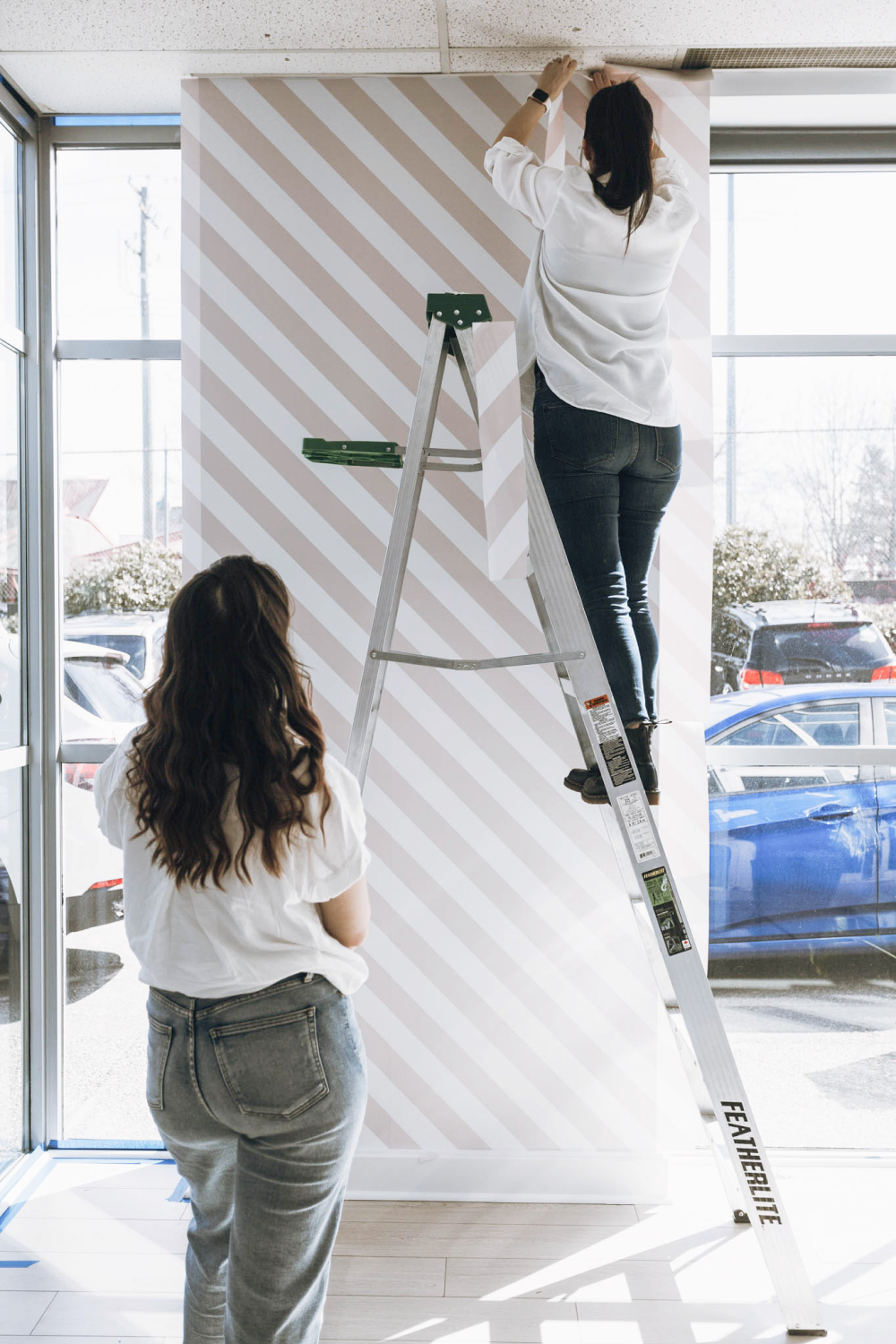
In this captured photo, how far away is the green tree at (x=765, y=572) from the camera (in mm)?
2688

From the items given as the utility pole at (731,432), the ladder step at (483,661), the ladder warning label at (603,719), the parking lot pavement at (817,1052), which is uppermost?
the utility pole at (731,432)

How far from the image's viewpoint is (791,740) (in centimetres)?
265

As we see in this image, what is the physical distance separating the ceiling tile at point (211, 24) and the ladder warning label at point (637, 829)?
5.50ft

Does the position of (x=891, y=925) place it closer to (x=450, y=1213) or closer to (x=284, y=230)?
(x=450, y=1213)

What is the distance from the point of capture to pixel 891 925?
270 centimetres

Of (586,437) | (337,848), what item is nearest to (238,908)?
(337,848)

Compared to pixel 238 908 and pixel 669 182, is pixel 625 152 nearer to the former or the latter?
pixel 669 182

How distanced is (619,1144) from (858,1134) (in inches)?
27.3

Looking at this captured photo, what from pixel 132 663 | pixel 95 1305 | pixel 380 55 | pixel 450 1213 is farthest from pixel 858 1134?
pixel 380 55

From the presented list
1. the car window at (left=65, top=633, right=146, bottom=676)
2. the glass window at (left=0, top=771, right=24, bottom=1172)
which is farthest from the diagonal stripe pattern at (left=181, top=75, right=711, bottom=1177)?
the glass window at (left=0, top=771, right=24, bottom=1172)

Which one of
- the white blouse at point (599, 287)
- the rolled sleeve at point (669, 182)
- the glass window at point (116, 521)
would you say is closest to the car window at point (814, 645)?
the white blouse at point (599, 287)

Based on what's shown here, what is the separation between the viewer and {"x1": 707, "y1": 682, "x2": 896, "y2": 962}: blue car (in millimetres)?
2660

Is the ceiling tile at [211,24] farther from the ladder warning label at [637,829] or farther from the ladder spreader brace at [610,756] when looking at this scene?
the ladder warning label at [637,829]

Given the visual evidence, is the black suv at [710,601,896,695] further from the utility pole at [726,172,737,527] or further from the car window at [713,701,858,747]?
the utility pole at [726,172,737,527]
